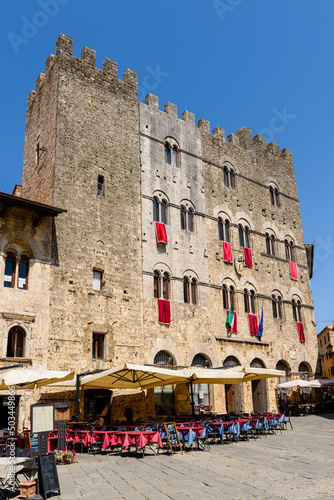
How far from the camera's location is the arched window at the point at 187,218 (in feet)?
81.8

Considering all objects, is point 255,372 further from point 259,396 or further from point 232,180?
point 232,180

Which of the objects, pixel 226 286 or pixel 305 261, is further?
pixel 305 261

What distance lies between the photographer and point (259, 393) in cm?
2619

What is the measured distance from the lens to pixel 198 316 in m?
23.6

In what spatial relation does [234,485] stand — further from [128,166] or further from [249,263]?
[249,263]

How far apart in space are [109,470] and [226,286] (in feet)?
52.2

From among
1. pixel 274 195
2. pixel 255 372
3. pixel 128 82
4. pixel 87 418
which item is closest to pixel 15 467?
pixel 87 418

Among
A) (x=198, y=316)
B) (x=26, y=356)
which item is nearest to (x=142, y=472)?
(x=26, y=356)

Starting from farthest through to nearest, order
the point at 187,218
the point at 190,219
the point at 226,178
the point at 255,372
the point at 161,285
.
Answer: the point at 226,178, the point at 190,219, the point at 187,218, the point at 161,285, the point at 255,372

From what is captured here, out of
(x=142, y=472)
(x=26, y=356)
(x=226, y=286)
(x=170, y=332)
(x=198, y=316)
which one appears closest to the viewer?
(x=142, y=472)

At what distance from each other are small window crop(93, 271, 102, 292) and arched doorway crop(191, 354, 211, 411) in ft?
20.9

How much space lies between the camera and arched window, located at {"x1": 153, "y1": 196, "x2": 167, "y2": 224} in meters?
23.7

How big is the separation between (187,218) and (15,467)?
59.9 ft

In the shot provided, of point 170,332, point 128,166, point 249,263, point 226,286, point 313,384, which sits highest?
point 128,166
